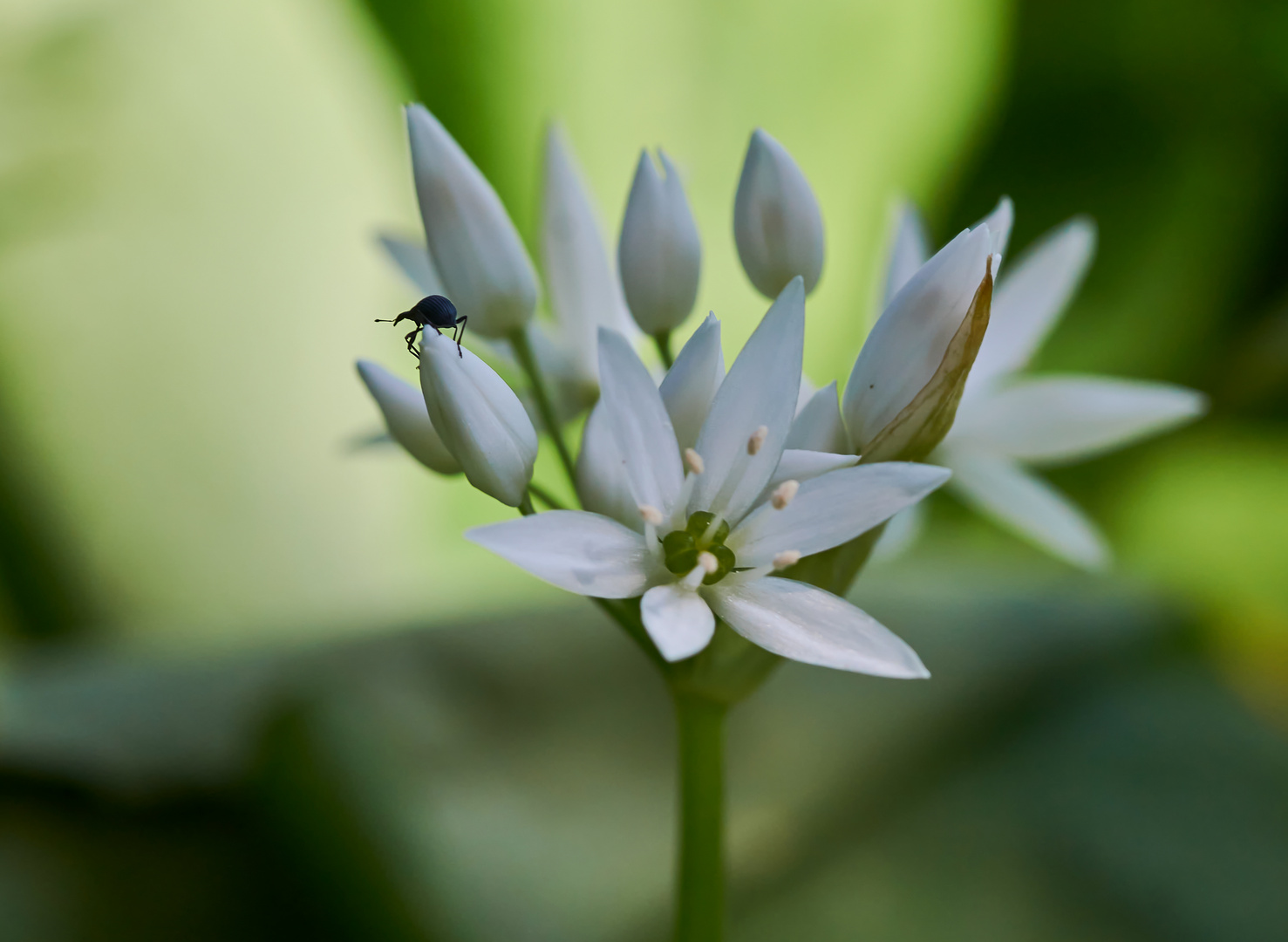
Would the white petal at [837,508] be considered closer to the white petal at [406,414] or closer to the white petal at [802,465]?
the white petal at [802,465]

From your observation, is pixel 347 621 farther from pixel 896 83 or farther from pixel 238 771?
pixel 896 83

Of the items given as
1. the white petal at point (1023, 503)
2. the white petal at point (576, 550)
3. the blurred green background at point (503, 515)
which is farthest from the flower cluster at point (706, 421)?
the blurred green background at point (503, 515)

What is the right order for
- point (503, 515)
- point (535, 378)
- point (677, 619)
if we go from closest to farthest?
point (677, 619), point (535, 378), point (503, 515)

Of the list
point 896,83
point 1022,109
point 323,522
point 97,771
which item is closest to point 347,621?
point 323,522

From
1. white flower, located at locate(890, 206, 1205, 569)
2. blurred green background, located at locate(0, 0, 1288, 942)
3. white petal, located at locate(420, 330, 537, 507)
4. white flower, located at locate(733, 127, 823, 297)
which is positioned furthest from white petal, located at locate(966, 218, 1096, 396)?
blurred green background, located at locate(0, 0, 1288, 942)

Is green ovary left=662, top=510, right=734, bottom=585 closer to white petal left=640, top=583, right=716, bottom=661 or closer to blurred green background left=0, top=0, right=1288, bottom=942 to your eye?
white petal left=640, top=583, right=716, bottom=661

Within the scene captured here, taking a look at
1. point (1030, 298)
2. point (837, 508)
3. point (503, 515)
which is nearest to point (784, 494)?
point (837, 508)

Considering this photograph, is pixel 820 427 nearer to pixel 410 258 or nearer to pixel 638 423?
pixel 638 423
